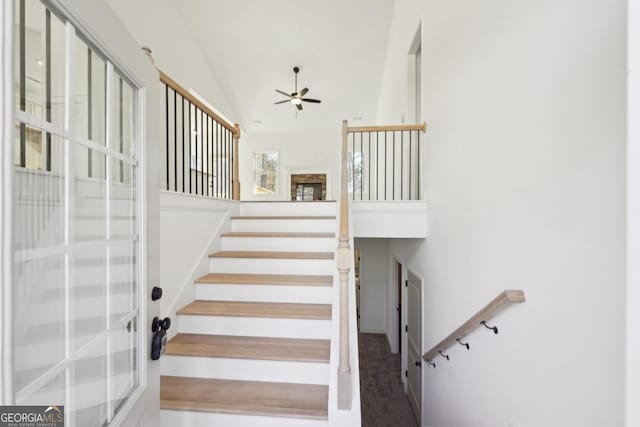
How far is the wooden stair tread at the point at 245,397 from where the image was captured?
1.50 meters

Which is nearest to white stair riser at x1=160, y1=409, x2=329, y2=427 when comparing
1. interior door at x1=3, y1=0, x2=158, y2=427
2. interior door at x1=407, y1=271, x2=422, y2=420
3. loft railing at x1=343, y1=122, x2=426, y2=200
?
interior door at x1=3, y1=0, x2=158, y2=427

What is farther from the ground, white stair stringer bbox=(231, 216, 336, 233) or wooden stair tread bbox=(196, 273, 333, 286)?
white stair stringer bbox=(231, 216, 336, 233)

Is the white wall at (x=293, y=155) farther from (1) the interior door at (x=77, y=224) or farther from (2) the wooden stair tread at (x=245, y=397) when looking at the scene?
(1) the interior door at (x=77, y=224)

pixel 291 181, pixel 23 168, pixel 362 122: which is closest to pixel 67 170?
pixel 23 168

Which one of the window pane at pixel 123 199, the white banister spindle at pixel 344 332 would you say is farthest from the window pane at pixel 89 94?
the white banister spindle at pixel 344 332

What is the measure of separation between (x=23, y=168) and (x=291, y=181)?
297 inches

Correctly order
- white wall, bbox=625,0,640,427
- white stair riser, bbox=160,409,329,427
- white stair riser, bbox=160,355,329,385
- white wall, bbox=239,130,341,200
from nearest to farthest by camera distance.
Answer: white wall, bbox=625,0,640,427 < white stair riser, bbox=160,409,329,427 < white stair riser, bbox=160,355,329,385 < white wall, bbox=239,130,341,200

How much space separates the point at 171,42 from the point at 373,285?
5.94 meters

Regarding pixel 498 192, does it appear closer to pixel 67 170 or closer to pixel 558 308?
pixel 558 308

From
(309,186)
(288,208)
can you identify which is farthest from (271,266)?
(309,186)

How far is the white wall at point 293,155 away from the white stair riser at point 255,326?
6.05 meters

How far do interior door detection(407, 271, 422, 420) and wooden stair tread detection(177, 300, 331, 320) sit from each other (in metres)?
1.72

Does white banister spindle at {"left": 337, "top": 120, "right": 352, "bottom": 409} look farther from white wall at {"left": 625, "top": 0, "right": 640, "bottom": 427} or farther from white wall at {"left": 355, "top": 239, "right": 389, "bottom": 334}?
white wall at {"left": 355, "top": 239, "right": 389, "bottom": 334}

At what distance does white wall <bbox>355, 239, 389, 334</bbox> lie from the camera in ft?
20.4
